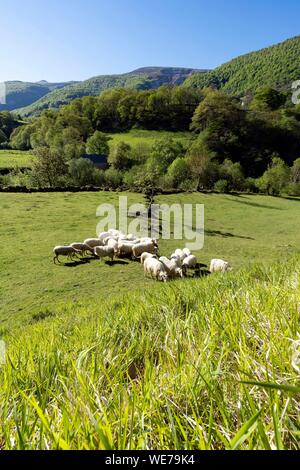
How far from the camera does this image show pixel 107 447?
0.68 metres

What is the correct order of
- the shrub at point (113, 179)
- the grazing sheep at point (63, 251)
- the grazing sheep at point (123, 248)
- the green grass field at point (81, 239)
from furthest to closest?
the shrub at point (113, 179)
the grazing sheep at point (123, 248)
the grazing sheep at point (63, 251)
the green grass field at point (81, 239)

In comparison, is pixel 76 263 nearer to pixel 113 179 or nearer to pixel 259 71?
pixel 113 179

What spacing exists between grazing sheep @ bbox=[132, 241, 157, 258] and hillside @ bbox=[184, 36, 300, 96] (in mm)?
154790

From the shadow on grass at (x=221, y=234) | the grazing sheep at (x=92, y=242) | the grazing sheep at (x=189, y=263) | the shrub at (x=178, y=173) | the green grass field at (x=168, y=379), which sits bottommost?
the shadow on grass at (x=221, y=234)

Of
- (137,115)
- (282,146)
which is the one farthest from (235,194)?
(137,115)

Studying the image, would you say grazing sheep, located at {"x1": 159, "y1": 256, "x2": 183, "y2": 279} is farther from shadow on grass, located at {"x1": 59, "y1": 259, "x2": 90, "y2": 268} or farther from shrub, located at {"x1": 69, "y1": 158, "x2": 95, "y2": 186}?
shrub, located at {"x1": 69, "y1": 158, "x2": 95, "y2": 186}

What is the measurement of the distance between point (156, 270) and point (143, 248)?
9.50 feet

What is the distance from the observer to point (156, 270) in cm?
1220

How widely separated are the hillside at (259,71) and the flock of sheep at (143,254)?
507 feet

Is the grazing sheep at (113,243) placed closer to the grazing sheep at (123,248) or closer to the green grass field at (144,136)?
the grazing sheep at (123,248)

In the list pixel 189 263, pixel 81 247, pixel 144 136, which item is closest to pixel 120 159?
pixel 144 136

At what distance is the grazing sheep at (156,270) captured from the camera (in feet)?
39.3

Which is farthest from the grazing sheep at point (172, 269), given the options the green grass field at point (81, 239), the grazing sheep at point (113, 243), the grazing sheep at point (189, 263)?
the grazing sheep at point (113, 243)

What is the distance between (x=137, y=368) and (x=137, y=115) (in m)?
121
